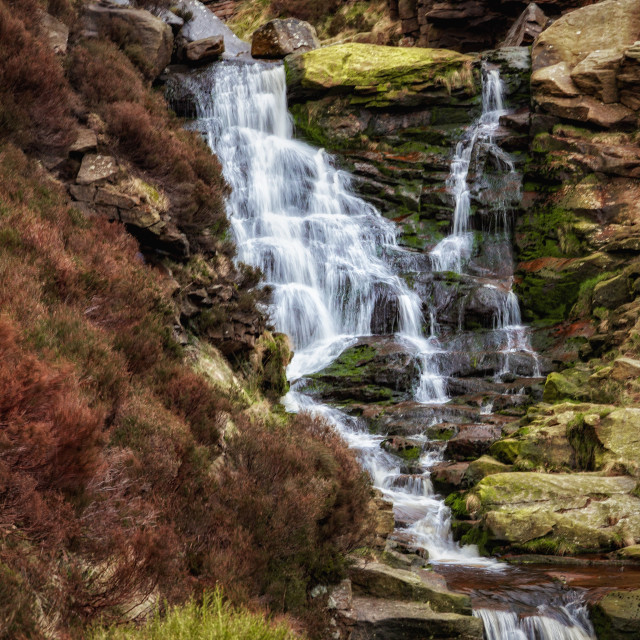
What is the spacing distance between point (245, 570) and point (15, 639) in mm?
2048

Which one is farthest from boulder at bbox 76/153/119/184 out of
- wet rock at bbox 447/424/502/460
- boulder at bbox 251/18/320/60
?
boulder at bbox 251/18/320/60

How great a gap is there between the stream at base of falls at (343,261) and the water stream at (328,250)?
1.6 inches

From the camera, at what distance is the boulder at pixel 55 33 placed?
1088cm

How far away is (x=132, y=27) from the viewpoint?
647 inches

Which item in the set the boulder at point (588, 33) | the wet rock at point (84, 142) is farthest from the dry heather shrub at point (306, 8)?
the wet rock at point (84, 142)

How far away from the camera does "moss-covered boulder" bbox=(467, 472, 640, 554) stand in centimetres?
963

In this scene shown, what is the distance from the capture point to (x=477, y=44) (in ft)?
111

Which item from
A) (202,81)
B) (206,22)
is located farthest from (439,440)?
(206,22)

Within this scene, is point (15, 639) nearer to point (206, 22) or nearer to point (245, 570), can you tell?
point (245, 570)

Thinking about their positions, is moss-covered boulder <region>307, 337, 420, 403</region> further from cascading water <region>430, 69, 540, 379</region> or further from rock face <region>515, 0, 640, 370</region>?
rock face <region>515, 0, 640, 370</region>

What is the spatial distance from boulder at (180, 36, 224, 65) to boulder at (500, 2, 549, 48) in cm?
1318

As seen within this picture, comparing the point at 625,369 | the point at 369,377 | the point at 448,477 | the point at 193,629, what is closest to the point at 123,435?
the point at 193,629

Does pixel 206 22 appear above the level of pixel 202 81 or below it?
above

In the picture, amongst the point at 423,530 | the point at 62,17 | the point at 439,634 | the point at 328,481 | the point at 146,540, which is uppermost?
the point at 62,17
